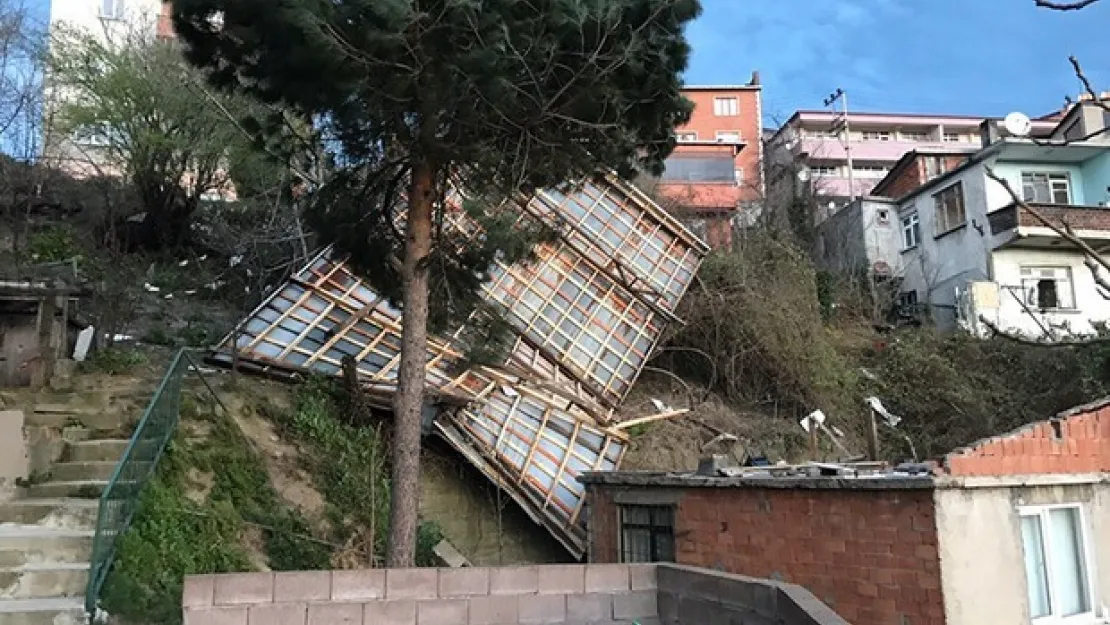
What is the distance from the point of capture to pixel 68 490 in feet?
24.8

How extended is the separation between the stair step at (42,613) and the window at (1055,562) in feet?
28.8

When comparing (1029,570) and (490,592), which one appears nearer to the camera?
(490,592)

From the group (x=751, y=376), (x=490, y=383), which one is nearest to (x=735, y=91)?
(x=751, y=376)

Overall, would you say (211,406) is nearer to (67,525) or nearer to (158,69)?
(67,525)

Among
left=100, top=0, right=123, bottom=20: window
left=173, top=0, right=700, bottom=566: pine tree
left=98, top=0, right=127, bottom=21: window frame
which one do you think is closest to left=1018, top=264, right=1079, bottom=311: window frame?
left=173, top=0, right=700, bottom=566: pine tree

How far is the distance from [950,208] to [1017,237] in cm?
298

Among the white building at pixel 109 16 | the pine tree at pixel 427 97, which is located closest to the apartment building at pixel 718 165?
the pine tree at pixel 427 97

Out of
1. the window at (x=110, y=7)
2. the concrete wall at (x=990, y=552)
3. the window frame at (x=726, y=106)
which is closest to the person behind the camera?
the concrete wall at (x=990, y=552)

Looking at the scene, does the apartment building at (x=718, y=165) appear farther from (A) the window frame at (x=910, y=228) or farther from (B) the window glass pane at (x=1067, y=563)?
(B) the window glass pane at (x=1067, y=563)

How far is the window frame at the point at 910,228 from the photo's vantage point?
2705 cm

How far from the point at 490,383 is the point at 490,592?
7.14 metres

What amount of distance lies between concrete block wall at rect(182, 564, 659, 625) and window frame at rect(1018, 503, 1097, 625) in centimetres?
542

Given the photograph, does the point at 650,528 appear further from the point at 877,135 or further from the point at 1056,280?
the point at 877,135

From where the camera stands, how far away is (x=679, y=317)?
55.6ft
